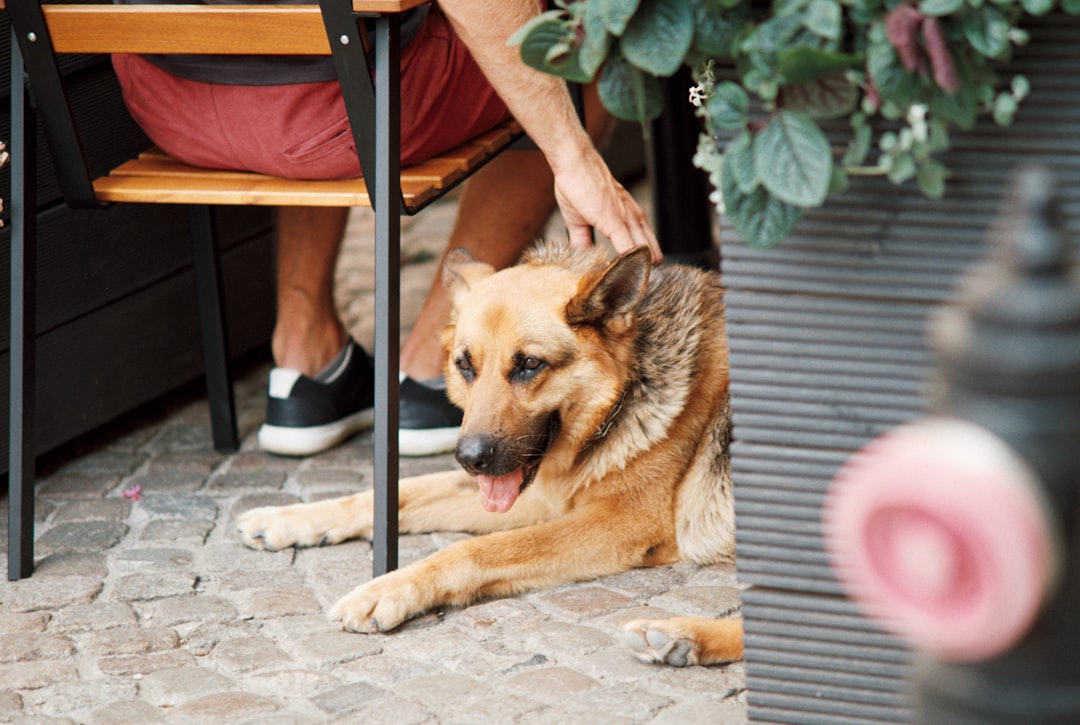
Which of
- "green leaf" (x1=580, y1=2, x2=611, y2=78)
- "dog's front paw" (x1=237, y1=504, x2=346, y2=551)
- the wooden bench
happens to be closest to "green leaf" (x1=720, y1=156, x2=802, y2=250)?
"green leaf" (x1=580, y1=2, x2=611, y2=78)

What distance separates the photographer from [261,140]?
2.87 m

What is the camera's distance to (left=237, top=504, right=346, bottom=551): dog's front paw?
3033mm

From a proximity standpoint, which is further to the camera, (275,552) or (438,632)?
(275,552)

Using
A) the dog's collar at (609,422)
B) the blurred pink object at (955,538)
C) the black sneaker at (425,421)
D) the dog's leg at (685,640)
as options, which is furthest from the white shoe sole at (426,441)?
the blurred pink object at (955,538)

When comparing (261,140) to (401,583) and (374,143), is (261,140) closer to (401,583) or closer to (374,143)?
(374,143)

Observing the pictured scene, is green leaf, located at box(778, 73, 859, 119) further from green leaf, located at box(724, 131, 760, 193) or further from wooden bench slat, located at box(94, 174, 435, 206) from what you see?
wooden bench slat, located at box(94, 174, 435, 206)

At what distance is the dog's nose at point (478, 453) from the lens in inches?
104

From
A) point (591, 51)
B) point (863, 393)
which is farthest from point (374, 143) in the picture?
point (863, 393)

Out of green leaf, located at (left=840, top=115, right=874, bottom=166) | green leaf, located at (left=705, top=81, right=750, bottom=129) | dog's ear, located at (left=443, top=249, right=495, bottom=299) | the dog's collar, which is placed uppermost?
green leaf, located at (left=705, top=81, right=750, bottom=129)

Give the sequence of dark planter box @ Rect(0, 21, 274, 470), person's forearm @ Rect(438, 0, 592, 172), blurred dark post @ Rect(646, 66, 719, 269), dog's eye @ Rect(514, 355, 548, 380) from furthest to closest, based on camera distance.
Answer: blurred dark post @ Rect(646, 66, 719, 269) → dark planter box @ Rect(0, 21, 274, 470) → dog's eye @ Rect(514, 355, 548, 380) → person's forearm @ Rect(438, 0, 592, 172)

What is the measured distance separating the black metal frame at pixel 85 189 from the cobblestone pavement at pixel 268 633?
23 cm

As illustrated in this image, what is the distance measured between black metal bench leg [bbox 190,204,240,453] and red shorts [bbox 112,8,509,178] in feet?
1.61

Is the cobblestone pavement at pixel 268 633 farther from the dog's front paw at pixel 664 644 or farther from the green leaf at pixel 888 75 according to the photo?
the green leaf at pixel 888 75

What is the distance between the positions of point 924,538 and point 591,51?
35.2 inches
